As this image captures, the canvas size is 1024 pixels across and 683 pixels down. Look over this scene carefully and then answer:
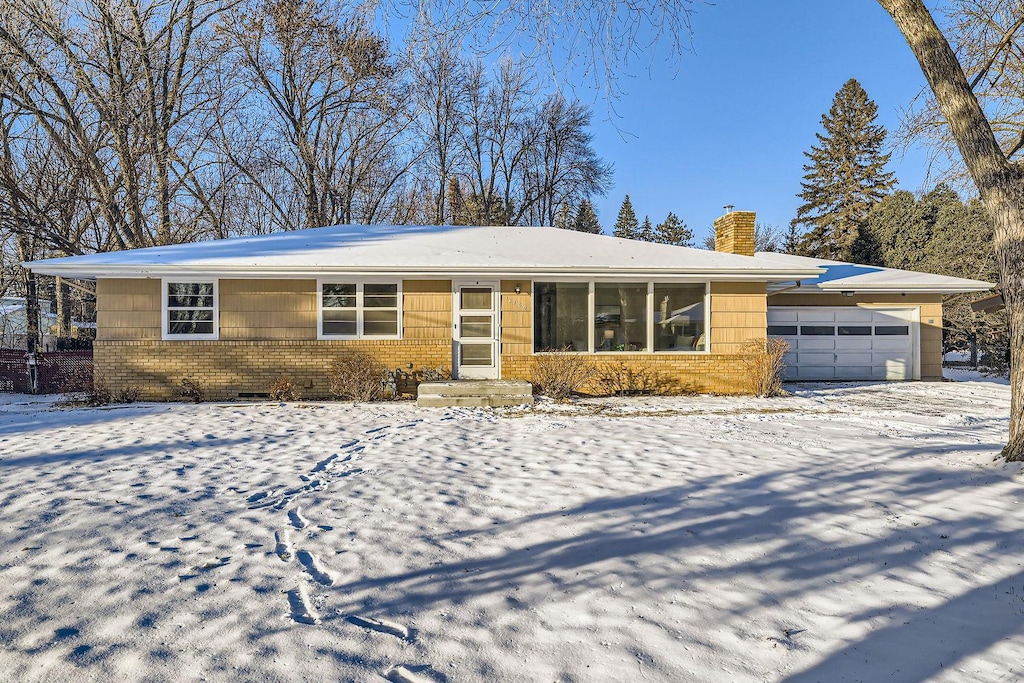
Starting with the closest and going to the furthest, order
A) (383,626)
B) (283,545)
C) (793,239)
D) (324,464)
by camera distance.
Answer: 1. (383,626)
2. (283,545)
3. (324,464)
4. (793,239)

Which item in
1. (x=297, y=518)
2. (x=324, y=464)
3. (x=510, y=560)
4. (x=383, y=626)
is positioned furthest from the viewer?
(x=324, y=464)

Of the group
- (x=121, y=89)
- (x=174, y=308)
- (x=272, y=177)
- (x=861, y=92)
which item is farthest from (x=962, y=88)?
(x=861, y=92)

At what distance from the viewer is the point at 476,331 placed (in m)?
11.4

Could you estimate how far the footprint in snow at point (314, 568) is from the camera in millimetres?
3285

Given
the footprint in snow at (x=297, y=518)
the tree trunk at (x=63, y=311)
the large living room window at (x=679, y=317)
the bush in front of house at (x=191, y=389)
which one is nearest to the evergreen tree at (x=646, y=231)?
the large living room window at (x=679, y=317)

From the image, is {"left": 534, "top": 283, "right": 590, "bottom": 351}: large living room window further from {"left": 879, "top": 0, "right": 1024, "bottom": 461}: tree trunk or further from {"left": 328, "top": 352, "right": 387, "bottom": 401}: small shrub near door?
{"left": 879, "top": 0, "right": 1024, "bottom": 461}: tree trunk

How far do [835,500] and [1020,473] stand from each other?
7.25 feet

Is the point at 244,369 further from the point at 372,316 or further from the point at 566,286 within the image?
the point at 566,286

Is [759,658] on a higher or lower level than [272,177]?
lower

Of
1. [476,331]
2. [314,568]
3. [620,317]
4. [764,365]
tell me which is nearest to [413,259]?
[476,331]

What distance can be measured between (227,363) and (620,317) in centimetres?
831

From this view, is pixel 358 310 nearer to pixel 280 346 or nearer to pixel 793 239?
pixel 280 346

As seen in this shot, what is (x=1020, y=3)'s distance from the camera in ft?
24.0

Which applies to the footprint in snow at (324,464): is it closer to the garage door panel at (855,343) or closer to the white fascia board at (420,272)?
the white fascia board at (420,272)
